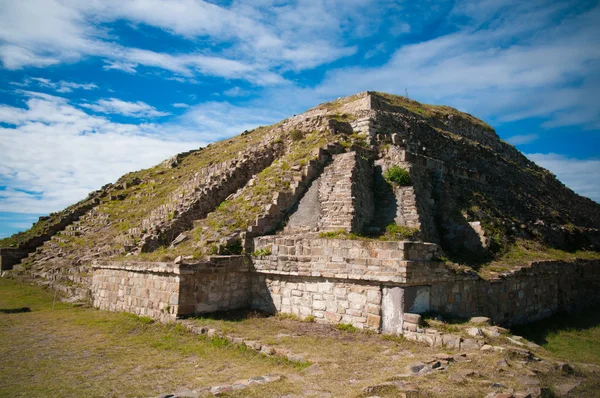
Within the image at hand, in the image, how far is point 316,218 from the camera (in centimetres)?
1306

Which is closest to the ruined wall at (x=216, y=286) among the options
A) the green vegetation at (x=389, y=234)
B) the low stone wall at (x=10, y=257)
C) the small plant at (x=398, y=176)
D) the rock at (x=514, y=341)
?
the green vegetation at (x=389, y=234)

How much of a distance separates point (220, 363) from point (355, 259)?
4.09 meters

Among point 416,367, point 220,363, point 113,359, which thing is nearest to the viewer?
point 416,367

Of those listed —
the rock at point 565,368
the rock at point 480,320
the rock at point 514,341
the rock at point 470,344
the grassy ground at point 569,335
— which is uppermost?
the rock at point 480,320

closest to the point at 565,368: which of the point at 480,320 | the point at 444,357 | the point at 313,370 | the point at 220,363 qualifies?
the point at 444,357

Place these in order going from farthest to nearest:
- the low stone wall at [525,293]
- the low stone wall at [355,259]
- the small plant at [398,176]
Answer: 1. the small plant at [398,176]
2. the low stone wall at [525,293]
3. the low stone wall at [355,259]

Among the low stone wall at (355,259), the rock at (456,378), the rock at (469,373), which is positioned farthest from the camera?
the low stone wall at (355,259)

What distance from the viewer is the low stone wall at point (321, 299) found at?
33.1 feet

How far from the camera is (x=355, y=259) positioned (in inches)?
409

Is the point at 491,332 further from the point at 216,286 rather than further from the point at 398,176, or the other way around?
the point at 216,286

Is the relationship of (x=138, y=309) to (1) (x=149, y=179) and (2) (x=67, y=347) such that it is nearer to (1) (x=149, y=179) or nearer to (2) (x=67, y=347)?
(2) (x=67, y=347)

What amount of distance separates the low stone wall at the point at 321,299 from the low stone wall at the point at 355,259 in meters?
0.30

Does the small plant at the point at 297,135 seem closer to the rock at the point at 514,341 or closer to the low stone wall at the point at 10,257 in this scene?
the rock at the point at 514,341

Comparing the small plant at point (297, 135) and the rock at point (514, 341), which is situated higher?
the small plant at point (297, 135)
